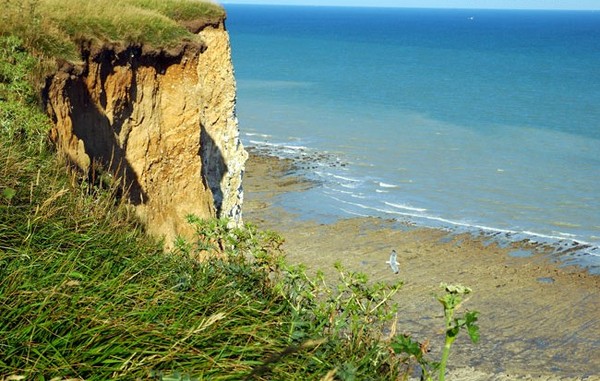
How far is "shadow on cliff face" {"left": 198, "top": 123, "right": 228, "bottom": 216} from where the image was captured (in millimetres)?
18084

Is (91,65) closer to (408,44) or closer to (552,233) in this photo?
(552,233)

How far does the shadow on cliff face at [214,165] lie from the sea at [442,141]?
43.9 feet

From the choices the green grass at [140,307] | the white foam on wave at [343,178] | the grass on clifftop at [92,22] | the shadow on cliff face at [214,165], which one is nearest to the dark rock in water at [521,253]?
the white foam on wave at [343,178]

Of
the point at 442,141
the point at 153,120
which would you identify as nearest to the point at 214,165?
the point at 153,120

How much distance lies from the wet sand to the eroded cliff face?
6707 mm

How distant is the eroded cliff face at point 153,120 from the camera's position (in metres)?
13.6

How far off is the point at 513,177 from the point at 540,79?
→ 156 ft

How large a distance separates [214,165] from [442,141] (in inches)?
1244

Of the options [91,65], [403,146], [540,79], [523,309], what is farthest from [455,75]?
[91,65]

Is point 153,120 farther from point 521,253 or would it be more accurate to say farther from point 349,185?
point 349,185

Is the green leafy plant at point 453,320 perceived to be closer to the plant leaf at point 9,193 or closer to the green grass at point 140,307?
the green grass at point 140,307

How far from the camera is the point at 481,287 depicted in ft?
81.3

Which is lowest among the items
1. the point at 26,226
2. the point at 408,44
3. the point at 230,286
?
the point at 408,44

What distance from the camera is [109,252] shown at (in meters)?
6.84
